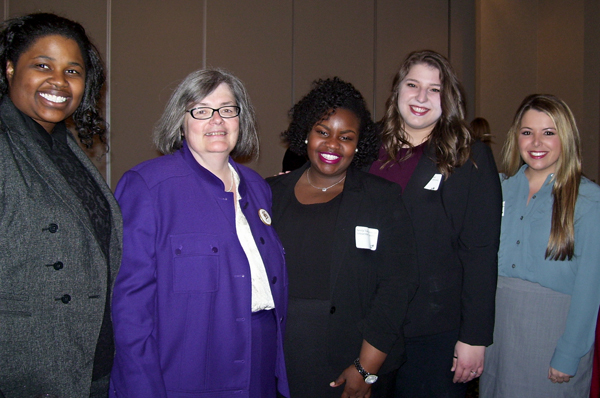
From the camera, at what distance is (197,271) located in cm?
154

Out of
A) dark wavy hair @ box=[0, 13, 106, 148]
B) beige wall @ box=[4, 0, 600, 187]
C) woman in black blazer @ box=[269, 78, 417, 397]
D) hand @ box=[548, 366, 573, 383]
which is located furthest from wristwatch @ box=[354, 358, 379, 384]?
beige wall @ box=[4, 0, 600, 187]

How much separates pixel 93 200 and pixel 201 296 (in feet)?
1.64

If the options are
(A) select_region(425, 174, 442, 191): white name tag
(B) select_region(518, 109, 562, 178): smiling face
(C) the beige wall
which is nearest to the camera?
(A) select_region(425, 174, 442, 191): white name tag

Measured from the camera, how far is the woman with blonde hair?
1979 mm

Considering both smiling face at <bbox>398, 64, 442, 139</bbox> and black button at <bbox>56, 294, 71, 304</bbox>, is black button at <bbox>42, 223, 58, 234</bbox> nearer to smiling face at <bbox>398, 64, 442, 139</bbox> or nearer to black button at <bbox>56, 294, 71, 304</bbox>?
black button at <bbox>56, 294, 71, 304</bbox>

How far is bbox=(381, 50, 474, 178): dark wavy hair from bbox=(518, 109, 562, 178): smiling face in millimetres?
453

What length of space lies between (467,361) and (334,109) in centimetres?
127

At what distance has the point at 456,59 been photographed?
7.46m

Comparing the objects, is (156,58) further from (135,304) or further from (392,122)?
(135,304)

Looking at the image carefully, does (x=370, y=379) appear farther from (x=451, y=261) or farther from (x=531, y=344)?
(x=531, y=344)

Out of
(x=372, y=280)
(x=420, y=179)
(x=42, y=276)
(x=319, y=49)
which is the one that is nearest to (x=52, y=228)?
(x=42, y=276)

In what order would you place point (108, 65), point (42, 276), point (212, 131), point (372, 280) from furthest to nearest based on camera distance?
point (108, 65) → point (372, 280) → point (212, 131) → point (42, 276)

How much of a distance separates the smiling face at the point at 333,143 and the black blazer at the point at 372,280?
0.19 m

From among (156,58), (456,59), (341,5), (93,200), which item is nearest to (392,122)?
(93,200)
